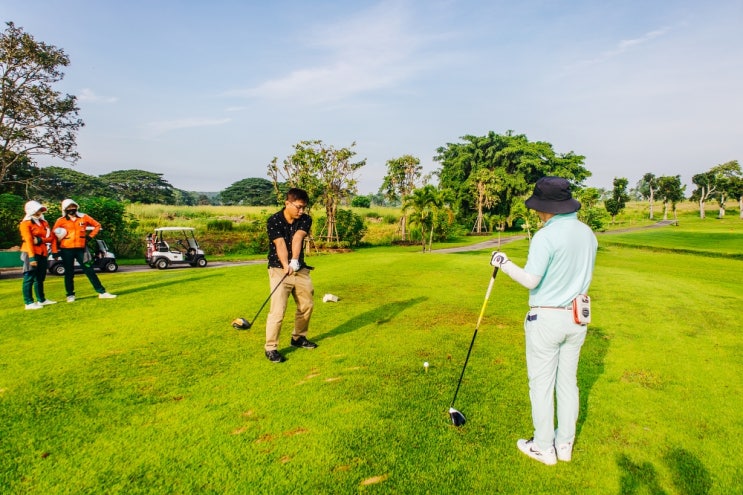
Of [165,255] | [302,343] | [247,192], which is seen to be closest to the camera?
[302,343]

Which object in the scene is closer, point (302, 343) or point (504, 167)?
point (302, 343)

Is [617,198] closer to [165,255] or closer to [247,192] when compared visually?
[165,255]

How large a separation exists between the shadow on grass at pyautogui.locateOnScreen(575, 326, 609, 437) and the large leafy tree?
193 feet

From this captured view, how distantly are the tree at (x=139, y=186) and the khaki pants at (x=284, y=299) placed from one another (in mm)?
91463

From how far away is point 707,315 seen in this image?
9.06 metres

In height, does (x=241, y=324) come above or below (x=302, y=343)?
above

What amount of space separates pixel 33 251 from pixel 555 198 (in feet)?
35.2

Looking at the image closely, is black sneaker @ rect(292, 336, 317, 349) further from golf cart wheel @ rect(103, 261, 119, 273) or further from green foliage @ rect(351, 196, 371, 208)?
green foliage @ rect(351, 196, 371, 208)

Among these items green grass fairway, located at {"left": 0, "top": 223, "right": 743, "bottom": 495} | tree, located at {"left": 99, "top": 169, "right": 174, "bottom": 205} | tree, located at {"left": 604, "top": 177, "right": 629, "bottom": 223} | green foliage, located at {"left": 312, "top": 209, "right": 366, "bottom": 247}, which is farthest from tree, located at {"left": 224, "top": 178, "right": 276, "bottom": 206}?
green grass fairway, located at {"left": 0, "top": 223, "right": 743, "bottom": 495}

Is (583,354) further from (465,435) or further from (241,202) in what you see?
(241,202)

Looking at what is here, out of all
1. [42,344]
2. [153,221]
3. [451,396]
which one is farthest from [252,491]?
[153,221]

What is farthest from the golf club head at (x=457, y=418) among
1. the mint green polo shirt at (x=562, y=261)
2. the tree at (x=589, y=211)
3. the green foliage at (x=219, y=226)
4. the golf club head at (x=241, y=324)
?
the green foliage at (x=219, y=226)

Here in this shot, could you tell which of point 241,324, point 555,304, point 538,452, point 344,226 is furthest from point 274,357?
point 344,226

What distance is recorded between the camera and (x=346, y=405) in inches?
181
